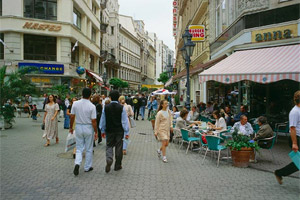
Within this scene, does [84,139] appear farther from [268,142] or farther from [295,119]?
[268,142]

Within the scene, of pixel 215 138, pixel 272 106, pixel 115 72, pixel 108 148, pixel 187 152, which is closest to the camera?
pixel 108 148

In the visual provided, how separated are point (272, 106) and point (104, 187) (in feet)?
32.4

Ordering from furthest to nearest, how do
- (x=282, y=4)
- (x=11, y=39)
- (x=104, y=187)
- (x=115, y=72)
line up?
(x=115, y=72) < (x=11, y=39) < (x=282, y=4) < (x=104, y=187)

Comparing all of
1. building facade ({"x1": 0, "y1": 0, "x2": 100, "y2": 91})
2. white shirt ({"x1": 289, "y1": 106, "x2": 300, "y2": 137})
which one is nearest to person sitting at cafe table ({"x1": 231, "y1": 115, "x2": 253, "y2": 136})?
white shirt ({"x1": 289, "y1": 106, "x2": 300, "y2": 137})

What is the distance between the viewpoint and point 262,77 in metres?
8.69

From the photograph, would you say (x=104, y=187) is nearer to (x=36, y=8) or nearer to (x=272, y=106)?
(x=272, y=106)

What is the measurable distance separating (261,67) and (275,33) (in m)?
2.85

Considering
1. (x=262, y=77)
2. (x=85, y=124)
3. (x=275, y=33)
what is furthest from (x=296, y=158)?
(x=275, y=33)

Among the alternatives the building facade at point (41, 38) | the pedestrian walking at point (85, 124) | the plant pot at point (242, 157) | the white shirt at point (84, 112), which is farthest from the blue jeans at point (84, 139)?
the building facade at point (41, 38)

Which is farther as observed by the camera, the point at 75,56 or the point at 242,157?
the point at 75,56

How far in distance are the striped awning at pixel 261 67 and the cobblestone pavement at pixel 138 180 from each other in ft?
9.88

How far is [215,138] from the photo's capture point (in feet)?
24.1

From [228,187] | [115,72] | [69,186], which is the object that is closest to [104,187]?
[69,186]

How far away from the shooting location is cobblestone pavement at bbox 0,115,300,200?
5016mm
